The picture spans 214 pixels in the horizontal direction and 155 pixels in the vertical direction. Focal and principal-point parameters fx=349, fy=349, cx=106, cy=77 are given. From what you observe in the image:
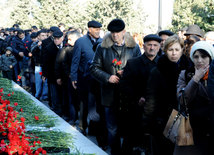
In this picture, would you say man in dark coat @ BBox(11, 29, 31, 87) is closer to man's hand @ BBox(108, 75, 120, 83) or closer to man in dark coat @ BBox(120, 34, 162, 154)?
man's hand @ BBox(108, 75, 120, 83)

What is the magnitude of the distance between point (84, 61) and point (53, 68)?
7.78 feet

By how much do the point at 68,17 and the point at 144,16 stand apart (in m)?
24.5

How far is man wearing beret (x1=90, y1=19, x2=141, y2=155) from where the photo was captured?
17.8 feet

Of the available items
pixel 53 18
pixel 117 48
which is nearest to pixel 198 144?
pixel 117 48

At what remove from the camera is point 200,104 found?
3.33 meters

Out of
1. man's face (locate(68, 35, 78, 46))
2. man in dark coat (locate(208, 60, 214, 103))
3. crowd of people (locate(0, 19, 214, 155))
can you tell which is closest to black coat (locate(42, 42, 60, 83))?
crowd of people (locate(0, 19, 214, 155))

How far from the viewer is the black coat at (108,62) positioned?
5461 mm

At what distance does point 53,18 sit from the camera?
44.8 meters

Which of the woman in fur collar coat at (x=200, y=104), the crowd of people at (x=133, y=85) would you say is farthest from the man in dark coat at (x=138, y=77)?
the woman in fur collar coat at (x=200, y=104)

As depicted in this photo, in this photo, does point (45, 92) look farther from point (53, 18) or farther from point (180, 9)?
point (180, 9)

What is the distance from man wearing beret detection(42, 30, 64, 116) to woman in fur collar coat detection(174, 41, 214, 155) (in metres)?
5.79

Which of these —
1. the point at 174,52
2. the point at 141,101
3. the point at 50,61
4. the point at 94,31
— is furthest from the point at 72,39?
the point at 174,52

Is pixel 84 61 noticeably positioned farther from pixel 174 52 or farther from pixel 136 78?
pixel 174 52

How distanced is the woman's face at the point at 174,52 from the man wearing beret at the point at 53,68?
4.93 metres
